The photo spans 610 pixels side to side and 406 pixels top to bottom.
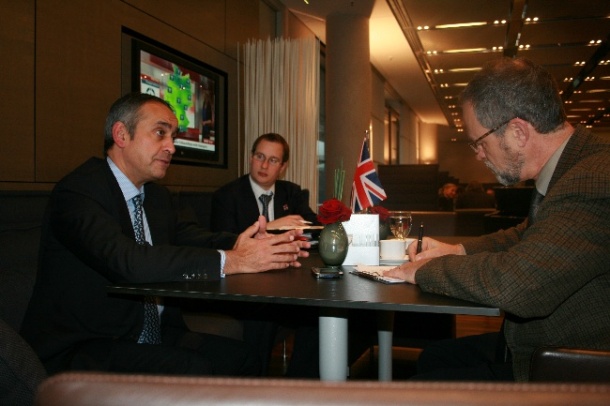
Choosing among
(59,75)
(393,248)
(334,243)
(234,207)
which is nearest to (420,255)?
(393,248)

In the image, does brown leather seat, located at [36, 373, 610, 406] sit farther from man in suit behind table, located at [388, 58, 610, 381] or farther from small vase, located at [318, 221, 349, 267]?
small vase, located at [318, 221, 349, 267]

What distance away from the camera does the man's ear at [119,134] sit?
2039 mm

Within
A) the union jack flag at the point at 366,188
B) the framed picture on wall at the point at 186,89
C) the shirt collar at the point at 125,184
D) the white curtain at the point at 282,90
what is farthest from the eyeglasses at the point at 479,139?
the white curtain at the point at 282,90

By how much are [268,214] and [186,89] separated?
155cm

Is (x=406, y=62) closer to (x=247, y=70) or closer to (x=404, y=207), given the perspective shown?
(x=404, y=207)

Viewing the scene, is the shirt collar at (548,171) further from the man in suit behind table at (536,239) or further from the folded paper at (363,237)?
the folded paper at (363,237)

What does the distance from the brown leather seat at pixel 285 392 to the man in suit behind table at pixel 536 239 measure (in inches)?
34.5

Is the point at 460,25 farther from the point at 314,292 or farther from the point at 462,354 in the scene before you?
the point at 314,292

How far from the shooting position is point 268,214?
3539mm

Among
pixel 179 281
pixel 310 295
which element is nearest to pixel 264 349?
pixel 179 281

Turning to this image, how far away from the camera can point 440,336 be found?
327 cm

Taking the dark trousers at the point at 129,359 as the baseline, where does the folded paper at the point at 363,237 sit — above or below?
above

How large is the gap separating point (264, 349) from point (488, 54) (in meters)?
7.77

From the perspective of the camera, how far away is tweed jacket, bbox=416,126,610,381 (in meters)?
1.25
